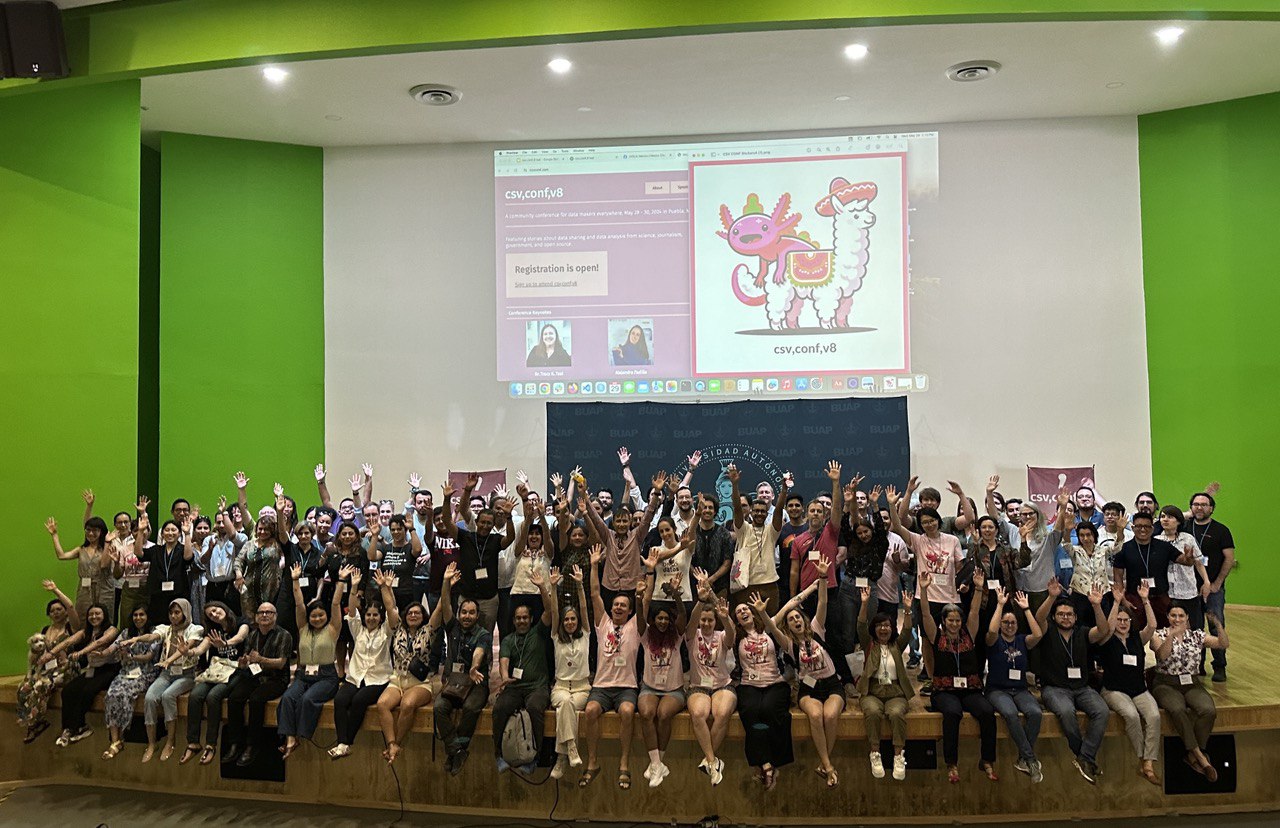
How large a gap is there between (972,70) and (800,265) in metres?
2.47

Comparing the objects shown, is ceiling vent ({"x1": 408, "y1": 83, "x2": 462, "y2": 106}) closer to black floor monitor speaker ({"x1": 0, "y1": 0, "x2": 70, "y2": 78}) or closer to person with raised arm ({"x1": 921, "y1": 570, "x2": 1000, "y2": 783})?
black floor monitor speaker ({"x1": 0, "y1": 0, "x2": 70, "y2": 78})

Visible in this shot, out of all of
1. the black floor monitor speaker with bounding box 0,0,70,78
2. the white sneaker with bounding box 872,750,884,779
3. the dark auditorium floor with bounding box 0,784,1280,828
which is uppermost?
the black floor monitor speaker with bounding box 0,0,70,78

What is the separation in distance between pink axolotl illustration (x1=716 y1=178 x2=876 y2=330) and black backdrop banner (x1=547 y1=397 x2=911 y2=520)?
93 cm

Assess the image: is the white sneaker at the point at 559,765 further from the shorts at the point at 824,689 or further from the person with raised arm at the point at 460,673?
the shorts at the point at 824,689

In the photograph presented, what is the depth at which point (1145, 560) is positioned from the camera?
668 cm

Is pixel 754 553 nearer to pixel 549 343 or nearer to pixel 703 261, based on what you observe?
pixel 703 261

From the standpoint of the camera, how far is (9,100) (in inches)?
298

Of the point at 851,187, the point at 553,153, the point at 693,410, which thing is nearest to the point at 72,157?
the point at 553,153

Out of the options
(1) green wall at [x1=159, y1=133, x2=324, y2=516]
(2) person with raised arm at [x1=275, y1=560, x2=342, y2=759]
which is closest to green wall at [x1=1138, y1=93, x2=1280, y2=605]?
(2) person with raised arm at [x1=275, y1=560, x2=342, y2=759]

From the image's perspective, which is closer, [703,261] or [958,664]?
[958,664]

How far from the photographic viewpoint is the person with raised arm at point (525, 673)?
612 centimetres

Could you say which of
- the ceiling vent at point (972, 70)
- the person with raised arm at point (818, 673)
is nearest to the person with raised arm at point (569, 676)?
the person with raised arm at point (818, 673)

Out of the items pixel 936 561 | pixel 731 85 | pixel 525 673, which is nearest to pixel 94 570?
pixel 525 673

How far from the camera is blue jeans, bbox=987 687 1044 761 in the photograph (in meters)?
5.88
